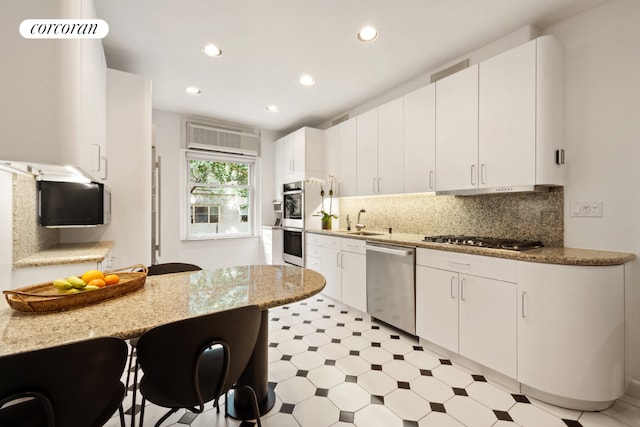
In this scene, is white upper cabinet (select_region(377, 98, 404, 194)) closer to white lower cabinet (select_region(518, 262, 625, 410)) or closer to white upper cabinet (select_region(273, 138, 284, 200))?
white lower cabinet (select_region(518, 262, 625, 410))

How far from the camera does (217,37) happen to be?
8.00ft

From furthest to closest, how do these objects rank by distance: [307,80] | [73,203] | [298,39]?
[307,80], [298,39], [73,203]

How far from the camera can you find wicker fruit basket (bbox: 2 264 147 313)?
100 centimetres

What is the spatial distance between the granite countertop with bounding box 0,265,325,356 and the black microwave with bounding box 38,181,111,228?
1.26 metres

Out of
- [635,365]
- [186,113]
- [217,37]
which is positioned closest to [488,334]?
[635,365]

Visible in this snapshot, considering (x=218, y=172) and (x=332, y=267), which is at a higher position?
(x=218, y=172)

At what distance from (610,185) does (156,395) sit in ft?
9.82

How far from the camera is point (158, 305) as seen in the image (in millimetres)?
1134

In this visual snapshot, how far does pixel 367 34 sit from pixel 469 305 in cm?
237

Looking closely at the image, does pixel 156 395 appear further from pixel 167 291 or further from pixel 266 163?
pixel 266 163

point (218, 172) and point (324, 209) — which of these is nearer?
point (324, 209)

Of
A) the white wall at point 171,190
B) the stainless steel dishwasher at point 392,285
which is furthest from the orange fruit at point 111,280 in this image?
the white wall at point 171,190

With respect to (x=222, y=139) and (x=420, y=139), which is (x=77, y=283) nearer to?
(x=420, y=139)

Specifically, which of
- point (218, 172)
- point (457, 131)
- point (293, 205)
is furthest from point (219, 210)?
point (457, 131)
